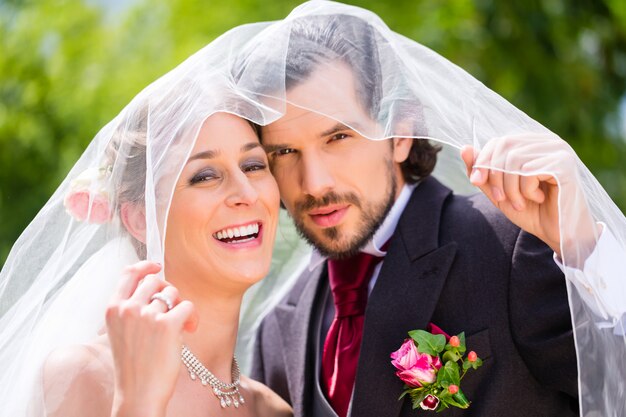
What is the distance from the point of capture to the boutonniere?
349 centimetres

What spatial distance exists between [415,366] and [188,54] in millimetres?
6009

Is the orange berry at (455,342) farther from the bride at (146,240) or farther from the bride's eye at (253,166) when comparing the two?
the bride's eye at (253,166)

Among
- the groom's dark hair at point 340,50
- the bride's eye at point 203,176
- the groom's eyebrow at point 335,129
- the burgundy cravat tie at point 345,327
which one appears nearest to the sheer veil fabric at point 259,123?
the groom's dark hair at point 340,50

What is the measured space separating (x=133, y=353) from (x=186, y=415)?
2.93 feet

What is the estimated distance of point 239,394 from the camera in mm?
4016

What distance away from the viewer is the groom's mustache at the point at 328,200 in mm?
3862

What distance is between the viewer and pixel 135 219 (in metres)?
3.44

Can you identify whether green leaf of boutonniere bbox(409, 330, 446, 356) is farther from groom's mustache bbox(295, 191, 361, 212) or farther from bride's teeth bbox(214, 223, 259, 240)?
bride's teeth bbox(214, 223, 259, 240)

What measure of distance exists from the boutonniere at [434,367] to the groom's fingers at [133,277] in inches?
42.7

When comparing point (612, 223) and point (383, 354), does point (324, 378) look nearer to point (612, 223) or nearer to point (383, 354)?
point (383, 354)

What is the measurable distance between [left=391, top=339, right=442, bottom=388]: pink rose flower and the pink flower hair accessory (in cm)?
124

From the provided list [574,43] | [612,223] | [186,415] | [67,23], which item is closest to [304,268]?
[186,415]

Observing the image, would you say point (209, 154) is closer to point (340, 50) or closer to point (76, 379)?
point (340, 50)

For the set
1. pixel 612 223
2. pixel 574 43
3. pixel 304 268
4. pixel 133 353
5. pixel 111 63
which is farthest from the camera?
pixel 111 63
